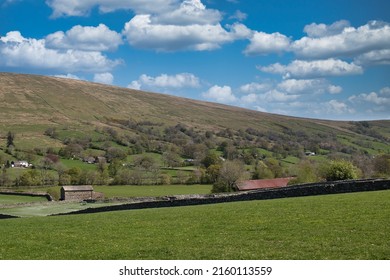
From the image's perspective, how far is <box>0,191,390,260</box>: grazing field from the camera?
14539 millimetres

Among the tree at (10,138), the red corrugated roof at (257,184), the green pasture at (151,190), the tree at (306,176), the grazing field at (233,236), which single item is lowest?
the green pasture at (151,190)

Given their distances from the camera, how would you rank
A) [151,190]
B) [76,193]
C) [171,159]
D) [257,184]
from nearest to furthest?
[257,184], [76,193], [151,190], [171,159]

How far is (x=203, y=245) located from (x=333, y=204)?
1028 cm

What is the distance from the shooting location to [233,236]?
17.8m

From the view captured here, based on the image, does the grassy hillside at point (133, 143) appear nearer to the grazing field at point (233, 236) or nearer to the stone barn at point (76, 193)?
the stone barn at point (76, 193)

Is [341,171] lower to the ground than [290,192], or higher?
higher

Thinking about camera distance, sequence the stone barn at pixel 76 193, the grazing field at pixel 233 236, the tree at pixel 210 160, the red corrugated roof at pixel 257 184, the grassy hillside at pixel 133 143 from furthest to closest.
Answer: the tree at pixel 210 160 < the grassy hillside at pixel 133 143 < the stone barn at pixel 76 193 < the red corrugated roof at pixel 257 184 < the grazing field at pixel 233 236

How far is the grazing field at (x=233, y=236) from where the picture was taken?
14539mm

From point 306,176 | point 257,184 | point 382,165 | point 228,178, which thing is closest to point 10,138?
point 228,178

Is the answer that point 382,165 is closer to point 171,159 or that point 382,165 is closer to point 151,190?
point 151,190

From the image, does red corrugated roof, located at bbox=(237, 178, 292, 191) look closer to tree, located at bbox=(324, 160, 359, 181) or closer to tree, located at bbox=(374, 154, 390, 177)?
tree, located at bbox=(324, 160, 359, 181)

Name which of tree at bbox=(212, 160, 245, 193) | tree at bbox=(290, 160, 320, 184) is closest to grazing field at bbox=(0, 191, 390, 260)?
tree at bbox=(212, 160, 245, 193)

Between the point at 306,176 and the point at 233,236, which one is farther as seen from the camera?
the point at 306,176

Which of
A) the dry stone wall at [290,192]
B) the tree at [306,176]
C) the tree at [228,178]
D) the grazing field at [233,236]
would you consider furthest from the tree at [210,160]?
the grazing field at [233,236]
